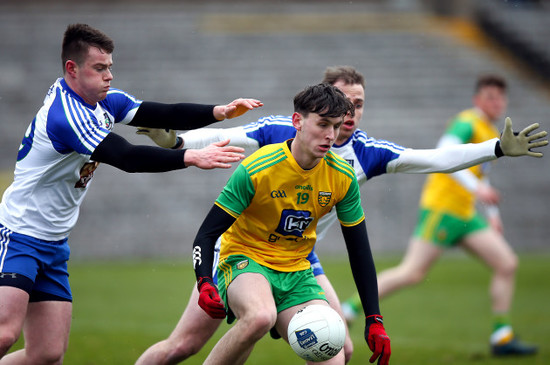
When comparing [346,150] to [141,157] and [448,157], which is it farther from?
[141,157]

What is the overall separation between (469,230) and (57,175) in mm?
4903

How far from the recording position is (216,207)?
4.59m

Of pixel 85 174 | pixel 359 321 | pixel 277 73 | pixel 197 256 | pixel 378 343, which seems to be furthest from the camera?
pixel 277 73

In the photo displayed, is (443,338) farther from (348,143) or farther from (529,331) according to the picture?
(348,143)

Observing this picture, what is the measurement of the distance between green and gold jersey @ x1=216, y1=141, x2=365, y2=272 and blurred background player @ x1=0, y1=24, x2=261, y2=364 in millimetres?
316

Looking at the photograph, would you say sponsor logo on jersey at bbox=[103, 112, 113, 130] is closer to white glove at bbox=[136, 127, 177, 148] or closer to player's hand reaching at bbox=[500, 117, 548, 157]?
white glove at bbox=[136, 127, 177, 148]

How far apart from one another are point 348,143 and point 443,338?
383 cm

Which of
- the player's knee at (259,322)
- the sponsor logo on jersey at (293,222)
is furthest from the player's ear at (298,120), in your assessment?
the player's knee at (259,322)

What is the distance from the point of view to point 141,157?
4422 millimetres

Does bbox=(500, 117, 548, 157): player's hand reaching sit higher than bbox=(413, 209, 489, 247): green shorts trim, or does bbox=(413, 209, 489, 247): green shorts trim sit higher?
bbox=(500, 117, 548, 157): player's hand reaching

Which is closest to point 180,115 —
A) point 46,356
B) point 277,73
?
point 46,356

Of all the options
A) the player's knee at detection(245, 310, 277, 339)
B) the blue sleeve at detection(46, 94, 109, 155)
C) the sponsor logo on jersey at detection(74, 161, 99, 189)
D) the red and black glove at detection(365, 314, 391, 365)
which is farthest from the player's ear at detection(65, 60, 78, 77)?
the red and black glove at detection(365, 314, 391, 365)

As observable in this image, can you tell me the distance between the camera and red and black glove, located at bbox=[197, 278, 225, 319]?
4270 millimetres

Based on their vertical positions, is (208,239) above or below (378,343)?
above
